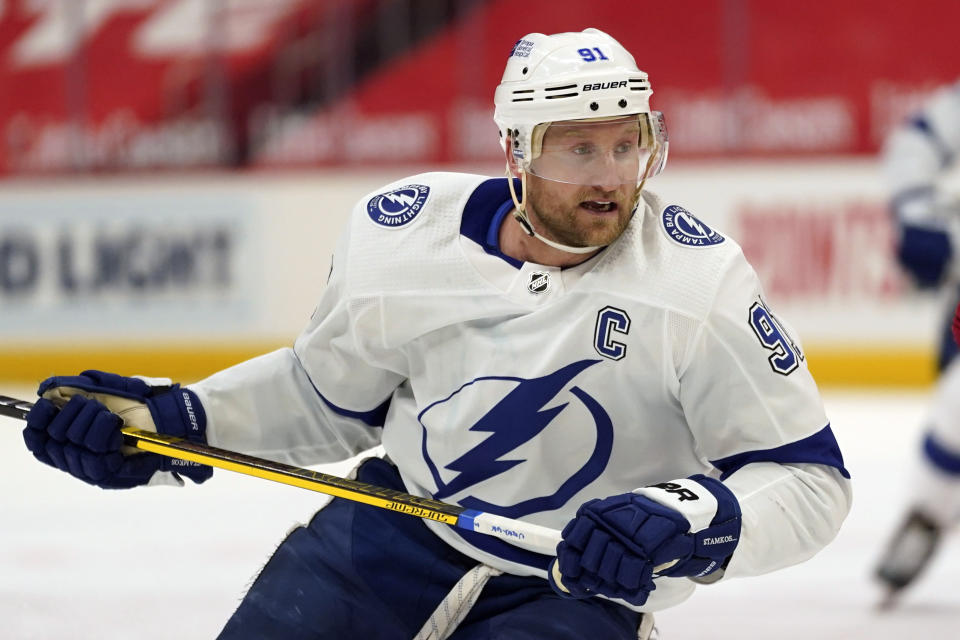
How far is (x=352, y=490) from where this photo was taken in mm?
1880

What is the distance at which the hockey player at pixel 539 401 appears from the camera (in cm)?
169

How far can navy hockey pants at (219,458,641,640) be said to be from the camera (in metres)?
1.83

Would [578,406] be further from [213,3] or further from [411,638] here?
[213,3]

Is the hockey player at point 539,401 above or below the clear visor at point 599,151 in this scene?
below

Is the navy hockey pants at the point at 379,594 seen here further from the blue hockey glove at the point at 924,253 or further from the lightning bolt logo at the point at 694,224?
the blue hockey glove at the point at 924,253

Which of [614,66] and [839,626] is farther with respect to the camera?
[839,626]

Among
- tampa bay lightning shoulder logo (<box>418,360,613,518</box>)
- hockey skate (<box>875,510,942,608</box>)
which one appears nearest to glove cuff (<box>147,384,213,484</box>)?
tampa bay lightning shoulder logo (<box>418,360,613,518</box>)

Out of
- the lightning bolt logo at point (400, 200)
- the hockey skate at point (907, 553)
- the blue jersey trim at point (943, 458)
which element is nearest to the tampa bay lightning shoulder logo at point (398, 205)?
the lightning bolt logo at point (400, 200)

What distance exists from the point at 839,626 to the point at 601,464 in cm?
118

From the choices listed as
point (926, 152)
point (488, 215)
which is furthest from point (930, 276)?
point (488, 215)

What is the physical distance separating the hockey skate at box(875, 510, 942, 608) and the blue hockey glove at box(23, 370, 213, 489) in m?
1.59

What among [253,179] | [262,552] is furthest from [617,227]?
[253,179]

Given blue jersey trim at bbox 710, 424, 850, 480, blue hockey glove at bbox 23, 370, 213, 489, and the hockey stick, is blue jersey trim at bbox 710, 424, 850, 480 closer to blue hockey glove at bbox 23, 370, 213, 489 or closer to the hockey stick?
the hockey stick

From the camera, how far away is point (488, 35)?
6.68m
